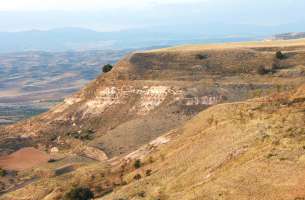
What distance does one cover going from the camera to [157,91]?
263 feet

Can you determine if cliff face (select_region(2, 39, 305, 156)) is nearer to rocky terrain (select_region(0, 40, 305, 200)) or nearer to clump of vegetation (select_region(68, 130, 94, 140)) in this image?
rocky terrain (select_region(0, 40, 305, 200))

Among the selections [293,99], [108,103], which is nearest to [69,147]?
[108,103]

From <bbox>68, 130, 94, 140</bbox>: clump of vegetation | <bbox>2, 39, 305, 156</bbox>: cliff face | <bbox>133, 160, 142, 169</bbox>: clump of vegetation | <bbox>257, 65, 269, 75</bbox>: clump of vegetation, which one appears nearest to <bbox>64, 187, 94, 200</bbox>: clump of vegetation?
<bbox>133, 160, 142, 169</bbox>: clump of vegetation

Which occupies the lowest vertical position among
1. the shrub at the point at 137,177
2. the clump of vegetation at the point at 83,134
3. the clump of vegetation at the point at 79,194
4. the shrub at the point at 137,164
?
the clump of vegetation at the point at 83,134

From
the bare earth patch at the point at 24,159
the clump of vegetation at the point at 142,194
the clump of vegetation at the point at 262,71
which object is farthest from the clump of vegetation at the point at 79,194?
the clump of vegetation at the point at 262,71

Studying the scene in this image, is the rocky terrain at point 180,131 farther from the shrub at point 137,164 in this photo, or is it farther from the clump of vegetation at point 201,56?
the clump of vegetation at point 201,56

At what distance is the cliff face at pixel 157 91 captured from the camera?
2876 inches

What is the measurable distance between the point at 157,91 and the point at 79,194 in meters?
37.6

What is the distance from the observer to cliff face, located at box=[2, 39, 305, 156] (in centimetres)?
7306

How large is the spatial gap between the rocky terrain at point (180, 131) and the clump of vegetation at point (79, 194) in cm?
142

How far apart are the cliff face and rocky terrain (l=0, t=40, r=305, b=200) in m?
0.16

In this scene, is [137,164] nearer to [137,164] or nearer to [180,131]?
[137,164]

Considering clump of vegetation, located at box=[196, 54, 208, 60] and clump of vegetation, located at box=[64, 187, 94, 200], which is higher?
clump of vegetation, located at box=[196, 54, 208, 60]

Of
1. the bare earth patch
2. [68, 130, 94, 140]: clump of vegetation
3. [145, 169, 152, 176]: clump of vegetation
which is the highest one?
[145, 169, 152, 176]: clump of vegetation
